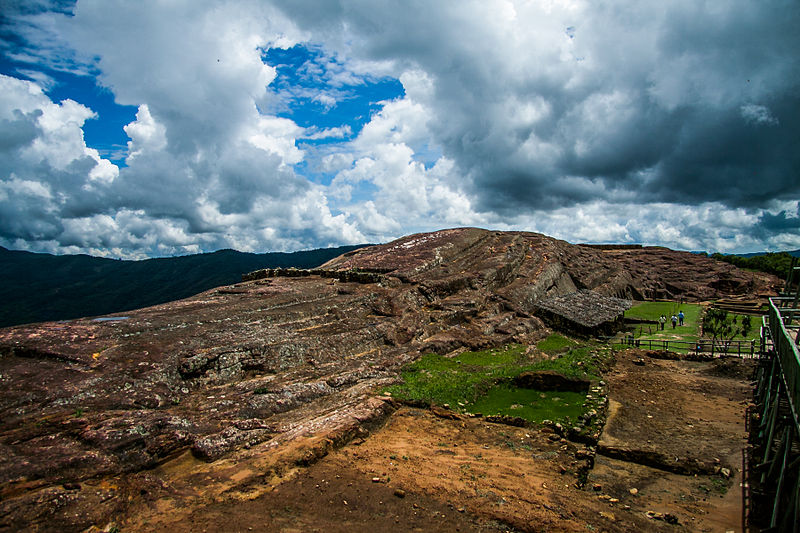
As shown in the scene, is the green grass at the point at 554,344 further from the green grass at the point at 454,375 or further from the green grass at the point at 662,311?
the green grass at the point at 662,311

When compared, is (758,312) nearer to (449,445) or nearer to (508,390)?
(508,390)

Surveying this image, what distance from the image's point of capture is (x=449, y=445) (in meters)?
14.8

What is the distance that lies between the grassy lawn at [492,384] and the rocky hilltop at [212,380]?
1472 mm

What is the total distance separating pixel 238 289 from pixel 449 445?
75.9ft

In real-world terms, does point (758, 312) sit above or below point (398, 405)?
above

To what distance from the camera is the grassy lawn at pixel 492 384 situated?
58.7 feet

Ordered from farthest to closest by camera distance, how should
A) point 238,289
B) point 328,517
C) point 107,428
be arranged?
point 238,289 < point 107,428 < point 328,517

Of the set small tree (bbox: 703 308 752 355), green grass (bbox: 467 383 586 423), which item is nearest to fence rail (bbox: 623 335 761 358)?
small tree (bbox: 703 308 752 355)

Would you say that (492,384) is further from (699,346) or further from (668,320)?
(668,320)

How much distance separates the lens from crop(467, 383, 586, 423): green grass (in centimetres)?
1714

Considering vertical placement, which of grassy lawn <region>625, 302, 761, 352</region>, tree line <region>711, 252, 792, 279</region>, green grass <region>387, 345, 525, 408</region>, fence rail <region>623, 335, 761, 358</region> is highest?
tree line <region>711, 252, 792, 279</region>

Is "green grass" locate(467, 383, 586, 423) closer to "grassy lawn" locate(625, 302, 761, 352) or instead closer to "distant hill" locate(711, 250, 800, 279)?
"grassy lawn" locate(625, 302, 761, 352)

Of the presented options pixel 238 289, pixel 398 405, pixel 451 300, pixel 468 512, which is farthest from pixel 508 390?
pixel 238 289

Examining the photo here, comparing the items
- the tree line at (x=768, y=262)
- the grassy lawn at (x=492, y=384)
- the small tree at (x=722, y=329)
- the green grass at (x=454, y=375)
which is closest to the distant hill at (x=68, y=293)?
the green grass at (x=454, y=375)
